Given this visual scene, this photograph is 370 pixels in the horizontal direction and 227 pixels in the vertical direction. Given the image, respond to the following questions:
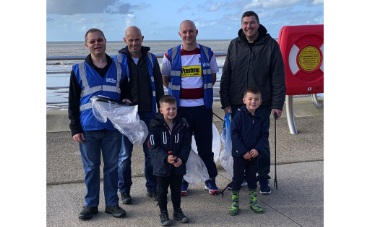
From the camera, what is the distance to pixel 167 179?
12.6 feet

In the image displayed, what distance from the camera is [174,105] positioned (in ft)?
12.6

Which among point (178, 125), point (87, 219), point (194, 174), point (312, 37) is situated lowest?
point (87, 219)

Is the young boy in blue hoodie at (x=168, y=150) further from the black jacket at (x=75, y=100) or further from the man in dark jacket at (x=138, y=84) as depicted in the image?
the black jacket at (x=75, y=100)

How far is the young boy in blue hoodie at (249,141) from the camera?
4055mm

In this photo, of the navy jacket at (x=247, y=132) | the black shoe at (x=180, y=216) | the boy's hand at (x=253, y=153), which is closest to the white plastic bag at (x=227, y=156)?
the navy jacket at (x=247, y=132)

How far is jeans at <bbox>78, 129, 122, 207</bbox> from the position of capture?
3898 mm

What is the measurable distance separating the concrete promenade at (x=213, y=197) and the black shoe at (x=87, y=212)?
0.04 meters

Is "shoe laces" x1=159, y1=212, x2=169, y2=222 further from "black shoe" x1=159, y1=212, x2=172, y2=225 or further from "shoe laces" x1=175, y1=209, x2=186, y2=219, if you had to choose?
"shoe laces" x1=175, y1=209, x2=186, y2=219

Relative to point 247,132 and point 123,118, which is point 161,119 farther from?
point 247,132

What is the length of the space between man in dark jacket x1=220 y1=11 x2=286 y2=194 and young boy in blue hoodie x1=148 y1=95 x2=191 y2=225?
99cm

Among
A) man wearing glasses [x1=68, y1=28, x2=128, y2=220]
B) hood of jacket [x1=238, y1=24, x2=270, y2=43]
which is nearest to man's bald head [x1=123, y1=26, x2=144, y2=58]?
man wearing glasses [x1=68, y1=28, x2=128, y2=220]
